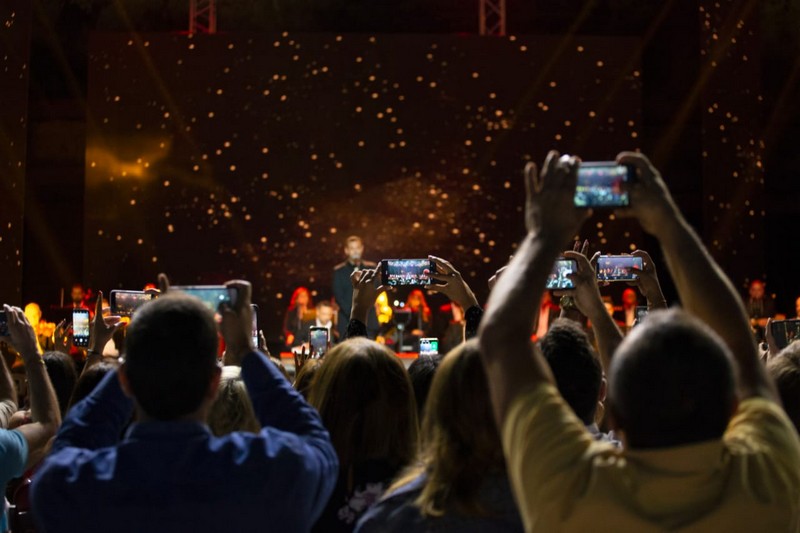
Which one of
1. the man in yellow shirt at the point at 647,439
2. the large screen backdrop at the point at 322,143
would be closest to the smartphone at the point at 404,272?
the man in yellow shirt at the point at 647,439

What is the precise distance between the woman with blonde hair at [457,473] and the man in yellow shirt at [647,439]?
0.30 m

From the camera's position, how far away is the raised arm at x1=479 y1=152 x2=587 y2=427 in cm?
102

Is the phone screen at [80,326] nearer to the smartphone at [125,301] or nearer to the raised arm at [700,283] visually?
the smartphone at [125,301]

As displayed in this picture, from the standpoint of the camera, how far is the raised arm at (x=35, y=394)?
1770 millimetres

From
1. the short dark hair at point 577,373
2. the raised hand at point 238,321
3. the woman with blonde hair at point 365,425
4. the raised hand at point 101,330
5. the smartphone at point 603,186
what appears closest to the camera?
the smartphone at point 603,186

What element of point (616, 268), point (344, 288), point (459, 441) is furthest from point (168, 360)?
point (344, 288)

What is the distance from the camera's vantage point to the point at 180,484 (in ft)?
3.91

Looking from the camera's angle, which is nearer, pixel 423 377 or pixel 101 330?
pixel 423 377

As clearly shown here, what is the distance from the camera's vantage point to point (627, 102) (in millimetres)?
9250

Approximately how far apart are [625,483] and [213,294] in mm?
716

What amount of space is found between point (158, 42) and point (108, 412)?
332 inches

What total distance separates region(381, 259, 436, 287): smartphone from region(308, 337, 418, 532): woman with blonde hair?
5.08 ft

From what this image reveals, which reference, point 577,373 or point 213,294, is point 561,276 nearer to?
point 577,373

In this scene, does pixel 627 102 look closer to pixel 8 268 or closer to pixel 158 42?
pixel 158 42
